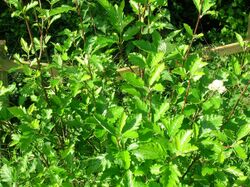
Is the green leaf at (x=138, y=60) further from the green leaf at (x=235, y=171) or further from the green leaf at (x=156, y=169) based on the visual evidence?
the green leaf at (x=235, y=171)

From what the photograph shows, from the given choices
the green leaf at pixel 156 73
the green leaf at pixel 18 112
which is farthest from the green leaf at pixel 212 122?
the green leaf at pixel 18 112

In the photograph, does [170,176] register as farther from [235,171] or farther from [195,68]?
[195,68]

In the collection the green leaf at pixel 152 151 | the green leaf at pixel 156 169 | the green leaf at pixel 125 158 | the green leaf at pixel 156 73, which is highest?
the green leaf at pixel 156 73

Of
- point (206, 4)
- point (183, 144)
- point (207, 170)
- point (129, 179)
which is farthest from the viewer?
point (206, 4)

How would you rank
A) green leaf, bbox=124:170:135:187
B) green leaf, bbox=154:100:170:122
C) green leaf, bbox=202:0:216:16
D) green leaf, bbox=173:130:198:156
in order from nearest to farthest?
green leaf, bbox=173:130:198:156, green leaf, bbox=124:170:135:187, green leaf, bbox=154:100:170:122, green leaf, bbox=202:0:216:16

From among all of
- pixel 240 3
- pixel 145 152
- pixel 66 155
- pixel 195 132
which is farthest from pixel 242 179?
pixel 240 3

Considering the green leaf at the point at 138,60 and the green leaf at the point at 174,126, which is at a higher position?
the green leaf at the point at 138,60

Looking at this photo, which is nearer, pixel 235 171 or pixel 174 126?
pixel 174 126

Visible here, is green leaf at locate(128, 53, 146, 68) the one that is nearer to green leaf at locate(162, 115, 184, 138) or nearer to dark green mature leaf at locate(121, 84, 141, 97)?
Result: dark green mature leaf at locate(121, 84, 141, 97)

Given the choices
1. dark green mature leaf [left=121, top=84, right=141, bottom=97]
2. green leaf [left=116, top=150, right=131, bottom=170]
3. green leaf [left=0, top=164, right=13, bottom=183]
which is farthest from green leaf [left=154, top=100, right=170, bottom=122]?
green leaf [left=0, top=164, right=13, bottom=183]

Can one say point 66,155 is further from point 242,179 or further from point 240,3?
point 240,3

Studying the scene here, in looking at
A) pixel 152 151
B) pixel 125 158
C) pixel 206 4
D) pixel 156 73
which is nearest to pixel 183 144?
pixel 152 151

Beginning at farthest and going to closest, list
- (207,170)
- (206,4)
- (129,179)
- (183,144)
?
1. (206,4)
2. (207,170)
3. (129,179)
4. (183,144)

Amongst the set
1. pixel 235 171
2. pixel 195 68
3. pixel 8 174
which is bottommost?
pixel 8 174
